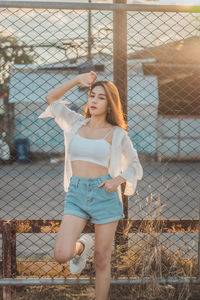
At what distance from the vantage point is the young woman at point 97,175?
109 inches

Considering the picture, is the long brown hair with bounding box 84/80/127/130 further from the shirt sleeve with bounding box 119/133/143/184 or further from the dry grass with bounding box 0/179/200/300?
the dry grass with bounding box 0/179/200/300

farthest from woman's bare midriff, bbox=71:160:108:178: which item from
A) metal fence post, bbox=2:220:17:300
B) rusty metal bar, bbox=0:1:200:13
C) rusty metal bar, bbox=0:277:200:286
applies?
rusty metal bar, bbox=0:1:200:13

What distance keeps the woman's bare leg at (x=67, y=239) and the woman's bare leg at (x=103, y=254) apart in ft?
0.50

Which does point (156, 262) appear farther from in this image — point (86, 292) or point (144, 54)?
point (144, 54)

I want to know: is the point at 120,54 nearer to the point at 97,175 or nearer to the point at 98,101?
the point at 98,101

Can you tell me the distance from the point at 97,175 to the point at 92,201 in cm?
19

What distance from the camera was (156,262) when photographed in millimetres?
3320

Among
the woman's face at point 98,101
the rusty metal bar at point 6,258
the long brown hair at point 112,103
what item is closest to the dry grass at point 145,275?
the rusty metal bar at point 6,258

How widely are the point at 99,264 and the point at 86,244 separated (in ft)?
0.76

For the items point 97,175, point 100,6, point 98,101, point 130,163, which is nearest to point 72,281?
point 97,175

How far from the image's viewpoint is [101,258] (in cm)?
285

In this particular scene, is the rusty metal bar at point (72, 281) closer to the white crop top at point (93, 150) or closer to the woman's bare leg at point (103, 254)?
the woman's bare leg at point (103, 254)

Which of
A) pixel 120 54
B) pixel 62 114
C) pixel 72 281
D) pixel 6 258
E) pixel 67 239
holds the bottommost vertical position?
pixel 72 281

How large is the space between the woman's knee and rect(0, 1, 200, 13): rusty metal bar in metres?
1.86
